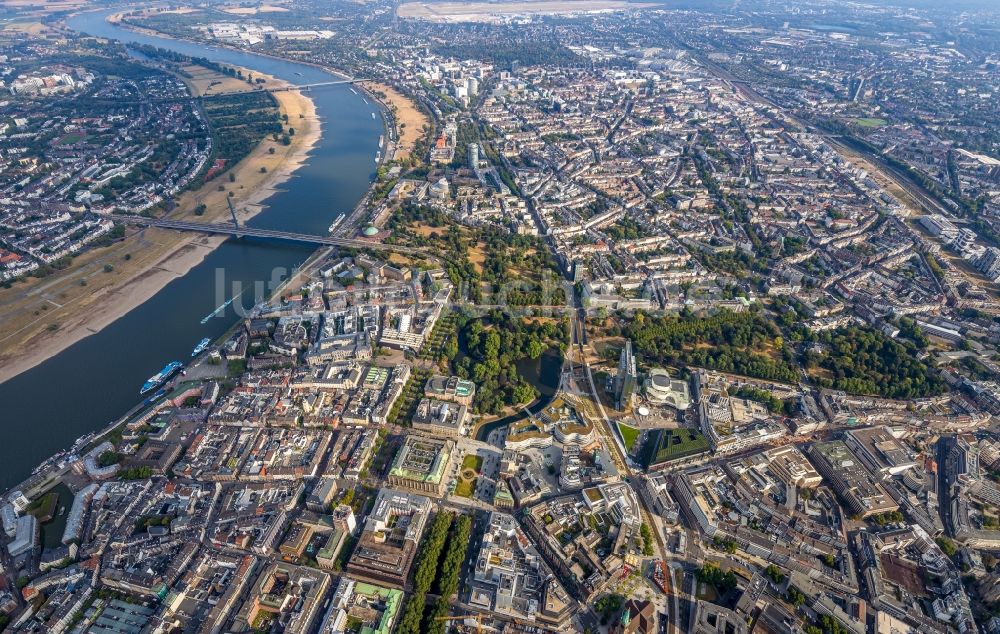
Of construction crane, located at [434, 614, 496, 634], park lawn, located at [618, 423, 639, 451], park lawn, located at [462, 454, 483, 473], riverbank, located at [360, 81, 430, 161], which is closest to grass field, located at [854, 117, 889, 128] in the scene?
riverbank, located at [360, 81, 430, 161]

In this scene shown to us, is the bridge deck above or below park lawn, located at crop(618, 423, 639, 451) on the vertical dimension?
above

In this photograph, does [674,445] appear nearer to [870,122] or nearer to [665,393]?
[665,393]

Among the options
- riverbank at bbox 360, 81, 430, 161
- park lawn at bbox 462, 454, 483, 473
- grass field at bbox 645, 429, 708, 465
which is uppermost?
riverbank at bbox 360, 81, 430, 161

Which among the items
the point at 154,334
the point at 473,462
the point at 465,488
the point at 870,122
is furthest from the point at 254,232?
the point at 870,122

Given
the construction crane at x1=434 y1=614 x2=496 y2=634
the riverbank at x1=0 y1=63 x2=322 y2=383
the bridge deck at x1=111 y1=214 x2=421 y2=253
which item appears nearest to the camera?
the construction crane at x1=434 y1=614 x2=496 y2=634

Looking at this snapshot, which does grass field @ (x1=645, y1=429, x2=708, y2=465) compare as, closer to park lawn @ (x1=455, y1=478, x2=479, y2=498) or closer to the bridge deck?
park lawn @ (x1=455, y1=478, x2=479, y2=498)
